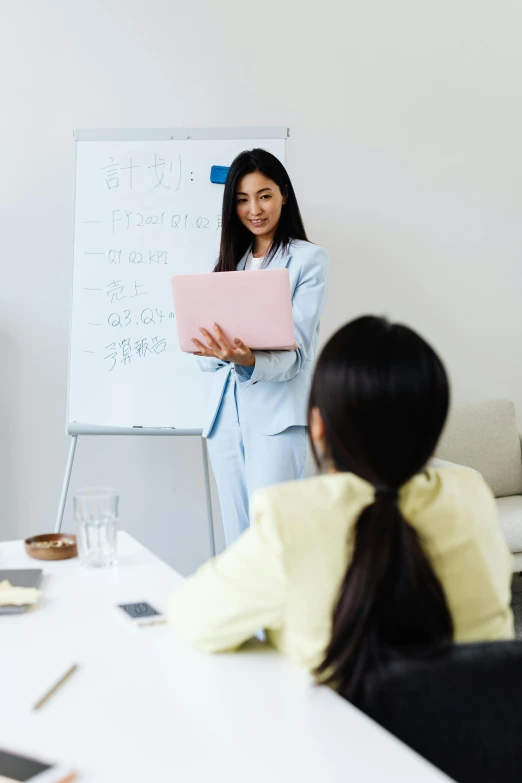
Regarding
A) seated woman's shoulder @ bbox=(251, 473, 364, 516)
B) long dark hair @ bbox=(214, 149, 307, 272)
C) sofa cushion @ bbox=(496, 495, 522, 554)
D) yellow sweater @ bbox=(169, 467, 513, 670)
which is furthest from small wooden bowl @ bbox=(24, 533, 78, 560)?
sofa cushion @ bbox=(496, 495, 522, 554)

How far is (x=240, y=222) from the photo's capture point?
2297mm

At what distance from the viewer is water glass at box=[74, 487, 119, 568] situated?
1.39 m

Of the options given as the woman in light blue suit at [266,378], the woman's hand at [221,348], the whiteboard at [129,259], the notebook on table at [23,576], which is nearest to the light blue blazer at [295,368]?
the woman in light blue suit at [266,378]

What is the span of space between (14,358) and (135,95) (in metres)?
1.08

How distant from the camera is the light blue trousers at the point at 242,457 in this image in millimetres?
2186

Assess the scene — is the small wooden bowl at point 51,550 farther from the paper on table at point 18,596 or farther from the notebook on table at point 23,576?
the paper on table at point 18,596

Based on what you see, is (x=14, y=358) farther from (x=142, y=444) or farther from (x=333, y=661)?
(x=333, y=661)

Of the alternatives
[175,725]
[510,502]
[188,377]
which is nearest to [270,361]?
[188,377]

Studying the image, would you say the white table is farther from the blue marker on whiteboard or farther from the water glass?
the blue marker on whiteboard

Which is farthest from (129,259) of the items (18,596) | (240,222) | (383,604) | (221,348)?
(383,604)

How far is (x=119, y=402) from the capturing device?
9.11ft

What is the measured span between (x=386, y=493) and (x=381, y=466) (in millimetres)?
32

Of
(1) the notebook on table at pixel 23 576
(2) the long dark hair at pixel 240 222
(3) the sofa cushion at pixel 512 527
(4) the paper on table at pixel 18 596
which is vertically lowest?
(3) the sofa cushion at pixel 512 527

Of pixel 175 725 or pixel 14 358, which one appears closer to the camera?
pixel 175 725
